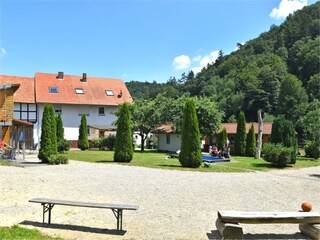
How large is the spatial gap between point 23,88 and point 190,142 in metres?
28.0

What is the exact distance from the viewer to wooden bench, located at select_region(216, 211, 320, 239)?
6688 mm

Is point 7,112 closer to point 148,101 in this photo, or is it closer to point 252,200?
point 148,101

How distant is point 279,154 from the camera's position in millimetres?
20359

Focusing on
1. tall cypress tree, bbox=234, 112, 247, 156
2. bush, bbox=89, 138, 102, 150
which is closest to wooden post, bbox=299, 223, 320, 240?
tall cypress tree, bbox=234, 112, 247, 156

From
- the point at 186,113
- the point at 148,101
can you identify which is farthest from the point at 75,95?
the point at 186,113

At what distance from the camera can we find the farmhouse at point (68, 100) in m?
38.9

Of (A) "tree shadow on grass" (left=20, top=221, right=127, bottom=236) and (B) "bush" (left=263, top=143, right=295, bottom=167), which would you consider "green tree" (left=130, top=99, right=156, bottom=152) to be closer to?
(B) "bush" (left=263, top=143, right=295, bottom=167)

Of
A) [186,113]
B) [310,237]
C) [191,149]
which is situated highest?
[186,113]

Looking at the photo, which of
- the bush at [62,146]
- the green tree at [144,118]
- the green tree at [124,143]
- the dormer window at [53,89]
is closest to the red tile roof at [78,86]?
the dormer window at [53,89]

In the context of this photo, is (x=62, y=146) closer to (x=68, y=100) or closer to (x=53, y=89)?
(x=68, y=100)

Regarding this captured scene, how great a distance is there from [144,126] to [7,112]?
13587 millimetres

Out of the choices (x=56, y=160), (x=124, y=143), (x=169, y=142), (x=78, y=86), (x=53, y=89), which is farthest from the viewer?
(x=78, y=86)

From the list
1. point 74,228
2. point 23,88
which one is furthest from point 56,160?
point 23,88

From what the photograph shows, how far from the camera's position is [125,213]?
865 centimetres
